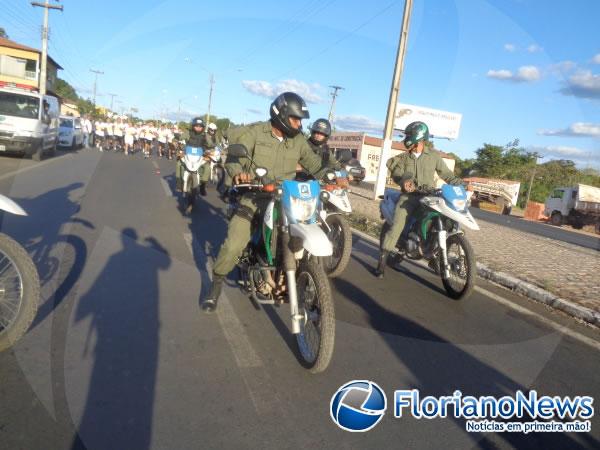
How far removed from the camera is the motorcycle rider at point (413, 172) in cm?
626

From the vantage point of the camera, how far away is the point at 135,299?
4473mm

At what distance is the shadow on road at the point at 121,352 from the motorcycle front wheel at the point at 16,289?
0.47 m

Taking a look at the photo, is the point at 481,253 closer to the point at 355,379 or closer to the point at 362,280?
the point at 362,280

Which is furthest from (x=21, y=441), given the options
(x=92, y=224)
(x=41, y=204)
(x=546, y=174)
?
(x=546, y=174)

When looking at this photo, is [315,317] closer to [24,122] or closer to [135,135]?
[24,122]

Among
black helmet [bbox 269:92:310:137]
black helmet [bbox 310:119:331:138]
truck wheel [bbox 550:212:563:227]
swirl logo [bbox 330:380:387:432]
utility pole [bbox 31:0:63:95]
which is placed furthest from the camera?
utility pole [bbox 31:0:63:95]

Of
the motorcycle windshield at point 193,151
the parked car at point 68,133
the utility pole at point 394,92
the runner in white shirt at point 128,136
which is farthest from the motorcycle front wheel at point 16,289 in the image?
the runner in white shirt at point 128,136

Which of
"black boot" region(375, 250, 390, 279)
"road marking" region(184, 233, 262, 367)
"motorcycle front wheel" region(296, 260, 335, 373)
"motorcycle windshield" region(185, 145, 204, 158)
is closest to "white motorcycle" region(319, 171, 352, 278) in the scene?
"black boot" region(375, 250, 390, 279)

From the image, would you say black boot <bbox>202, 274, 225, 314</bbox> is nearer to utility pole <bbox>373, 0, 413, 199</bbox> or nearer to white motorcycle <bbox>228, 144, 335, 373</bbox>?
white motorcycle <bbox>228, 144, 335, 373</bbox>

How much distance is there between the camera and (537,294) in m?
6.13

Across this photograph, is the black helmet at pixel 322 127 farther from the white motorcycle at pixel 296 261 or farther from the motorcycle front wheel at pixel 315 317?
the motorcycle front wheel at pixel 315 317

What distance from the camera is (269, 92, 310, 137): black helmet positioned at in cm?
403

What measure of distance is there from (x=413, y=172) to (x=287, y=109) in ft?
9.43

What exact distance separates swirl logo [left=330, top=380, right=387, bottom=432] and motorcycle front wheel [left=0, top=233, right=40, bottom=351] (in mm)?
2132
